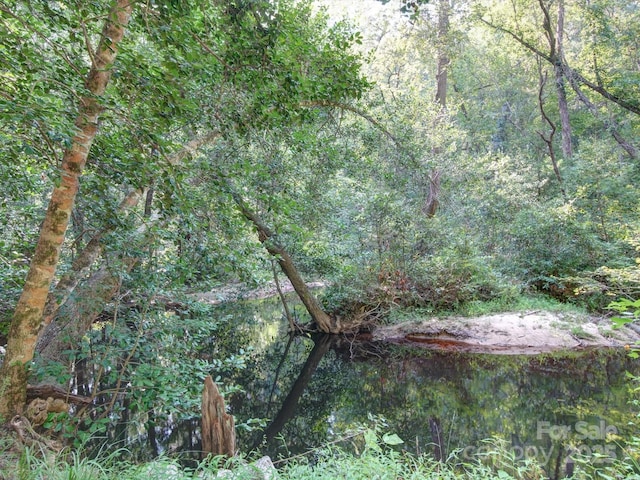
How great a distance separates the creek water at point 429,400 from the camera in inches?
203

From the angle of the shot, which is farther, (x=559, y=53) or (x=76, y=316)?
(x=559, y=53)

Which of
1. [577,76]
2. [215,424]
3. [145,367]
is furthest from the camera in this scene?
[577,76]

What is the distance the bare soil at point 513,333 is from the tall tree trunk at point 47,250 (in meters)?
7.88

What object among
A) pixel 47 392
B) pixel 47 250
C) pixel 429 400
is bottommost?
pixel 429 400

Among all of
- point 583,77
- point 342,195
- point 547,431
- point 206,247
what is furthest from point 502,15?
point 206,247

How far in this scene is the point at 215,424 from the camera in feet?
10.9

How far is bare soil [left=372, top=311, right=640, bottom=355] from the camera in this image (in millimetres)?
8641

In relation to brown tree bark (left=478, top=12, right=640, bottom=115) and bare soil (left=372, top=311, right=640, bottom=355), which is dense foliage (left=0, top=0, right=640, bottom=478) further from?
bare soil (left=372, top=311, right=640, bottom=355)

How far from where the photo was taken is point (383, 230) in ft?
31.8

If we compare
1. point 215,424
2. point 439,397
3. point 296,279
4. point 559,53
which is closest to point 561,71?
point 559,53

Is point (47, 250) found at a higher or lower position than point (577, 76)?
lower

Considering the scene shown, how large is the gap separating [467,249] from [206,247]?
828cm

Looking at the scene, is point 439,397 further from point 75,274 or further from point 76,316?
point 75,274

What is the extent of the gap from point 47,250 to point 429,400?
5996 millimetres
